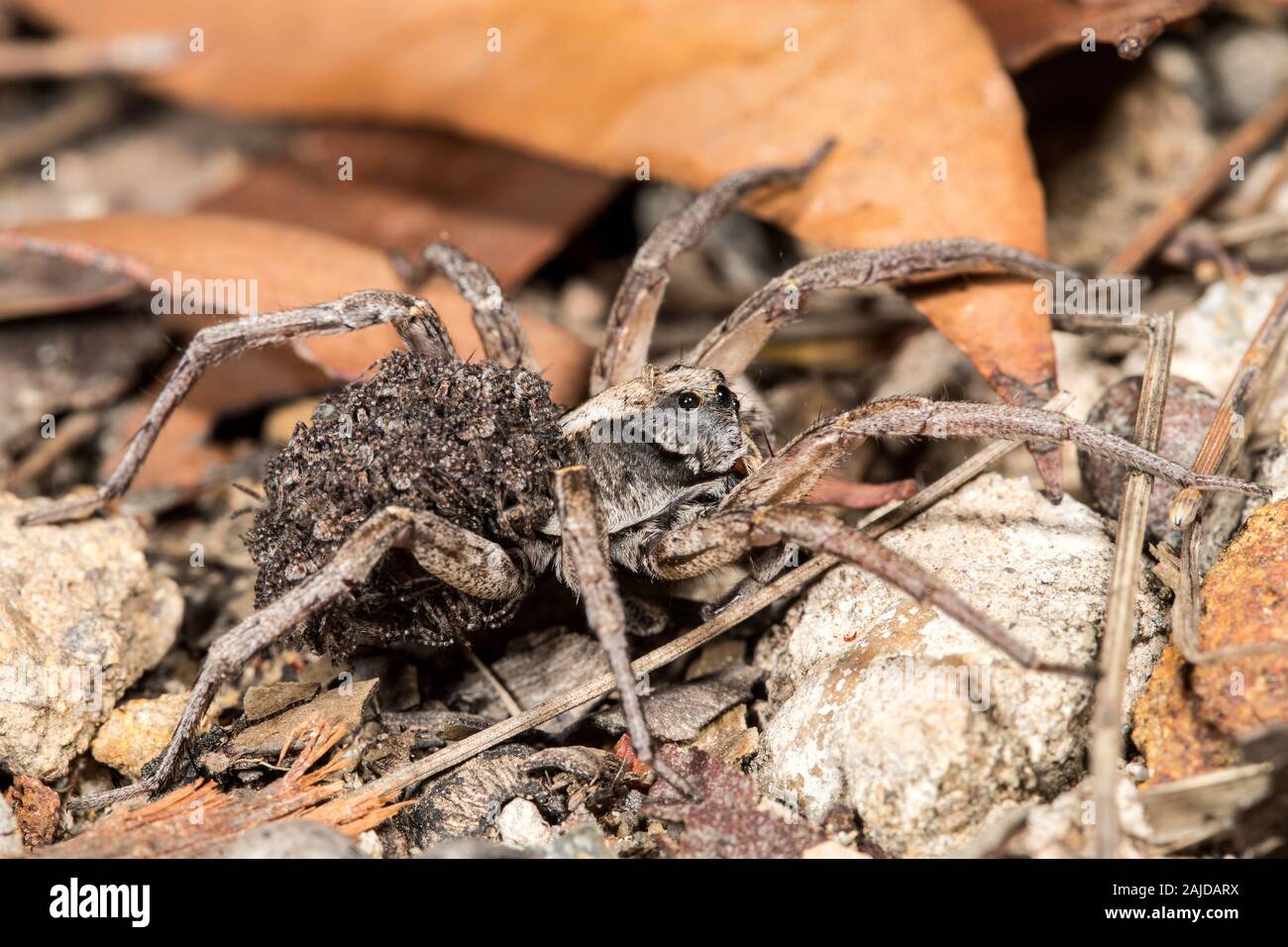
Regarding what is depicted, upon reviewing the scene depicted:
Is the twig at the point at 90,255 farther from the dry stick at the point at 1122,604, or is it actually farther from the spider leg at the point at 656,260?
the dry stick at the point at 1122,604

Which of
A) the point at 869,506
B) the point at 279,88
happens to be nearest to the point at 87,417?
the point at 279,88

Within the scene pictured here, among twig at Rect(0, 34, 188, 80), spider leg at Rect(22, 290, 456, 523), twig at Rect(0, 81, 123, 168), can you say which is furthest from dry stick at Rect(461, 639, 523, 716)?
twig at Rect(0, 81, 123, 168)

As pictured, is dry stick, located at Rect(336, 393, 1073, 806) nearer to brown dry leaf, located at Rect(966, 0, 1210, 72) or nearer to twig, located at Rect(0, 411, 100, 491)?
brown dry leaf, located at Rect(966, 0, 1210, 72)

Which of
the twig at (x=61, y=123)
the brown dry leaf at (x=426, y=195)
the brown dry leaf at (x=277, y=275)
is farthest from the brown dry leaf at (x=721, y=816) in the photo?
the twig at (x=61, y=123)

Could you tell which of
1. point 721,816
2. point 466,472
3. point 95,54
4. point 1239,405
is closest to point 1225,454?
point 1239,405

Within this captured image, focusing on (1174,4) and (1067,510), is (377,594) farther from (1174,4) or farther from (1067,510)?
(1174,4)
